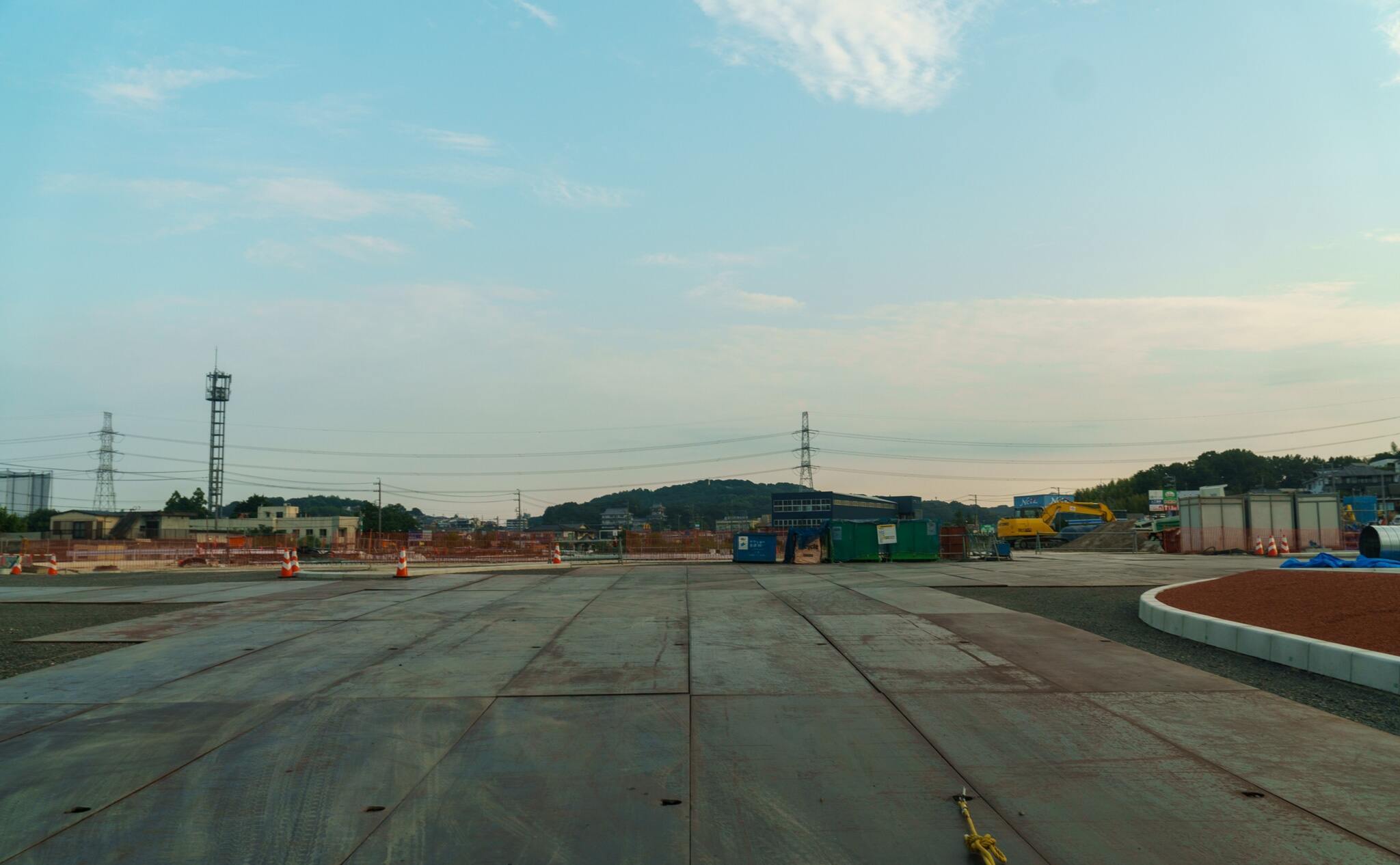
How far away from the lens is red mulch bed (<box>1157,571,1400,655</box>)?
390 inches

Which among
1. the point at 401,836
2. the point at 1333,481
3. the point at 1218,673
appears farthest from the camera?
the point at 1333,481

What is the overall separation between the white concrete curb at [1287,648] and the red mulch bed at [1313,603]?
0.27m

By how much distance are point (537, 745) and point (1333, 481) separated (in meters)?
134

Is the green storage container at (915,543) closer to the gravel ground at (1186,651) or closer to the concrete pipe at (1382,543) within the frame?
the gravel ground at (1186,651)

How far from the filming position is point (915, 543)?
34688 mm

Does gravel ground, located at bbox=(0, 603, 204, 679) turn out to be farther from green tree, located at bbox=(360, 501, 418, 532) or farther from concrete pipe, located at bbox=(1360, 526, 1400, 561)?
green tree, located at bbox=(360, 501, 418, 532)

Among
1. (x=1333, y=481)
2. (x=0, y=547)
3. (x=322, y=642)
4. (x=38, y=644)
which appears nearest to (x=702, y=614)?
(x=322, y=642)

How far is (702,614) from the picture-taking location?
49.9ft

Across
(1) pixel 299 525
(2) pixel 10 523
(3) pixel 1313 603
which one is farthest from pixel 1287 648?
(1) pixel 299 525

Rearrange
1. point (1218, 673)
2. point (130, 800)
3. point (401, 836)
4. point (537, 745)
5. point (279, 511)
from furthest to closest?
1. point (279, 511)
2. point (1218, 673)
3. point (537, 745)
4. point (130, 800)
5. point (401, 836)

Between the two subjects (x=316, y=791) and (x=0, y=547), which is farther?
(x=0, y=547)

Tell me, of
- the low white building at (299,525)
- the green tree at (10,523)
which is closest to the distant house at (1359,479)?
the low white building at (299,525)

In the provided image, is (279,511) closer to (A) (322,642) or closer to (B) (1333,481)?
(A) (322,642)

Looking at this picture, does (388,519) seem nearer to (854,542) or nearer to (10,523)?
(10,523)
